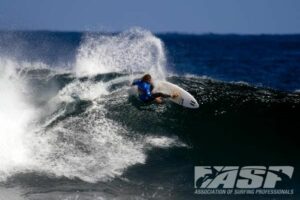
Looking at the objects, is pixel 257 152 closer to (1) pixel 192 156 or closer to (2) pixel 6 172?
(1) pixel 192 156

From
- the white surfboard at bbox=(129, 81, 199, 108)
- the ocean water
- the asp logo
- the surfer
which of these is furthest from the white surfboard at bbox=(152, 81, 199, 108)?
the asp logo

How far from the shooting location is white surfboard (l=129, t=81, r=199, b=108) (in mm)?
15000

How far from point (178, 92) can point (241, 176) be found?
17.8 ft

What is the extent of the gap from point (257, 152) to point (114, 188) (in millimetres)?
4261

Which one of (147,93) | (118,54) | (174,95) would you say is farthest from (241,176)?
(118,54)

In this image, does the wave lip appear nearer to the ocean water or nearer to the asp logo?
the ocean water

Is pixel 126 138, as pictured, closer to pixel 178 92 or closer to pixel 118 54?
pixel 178 92

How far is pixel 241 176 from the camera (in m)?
10.5

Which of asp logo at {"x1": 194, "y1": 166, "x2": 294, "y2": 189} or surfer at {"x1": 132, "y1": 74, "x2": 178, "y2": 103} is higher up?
surfer at {"x1": 132, "y1": 74, "x2": 178, "y2": 103}

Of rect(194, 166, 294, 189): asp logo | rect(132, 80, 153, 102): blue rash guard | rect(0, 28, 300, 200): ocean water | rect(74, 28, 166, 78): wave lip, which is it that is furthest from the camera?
rect(74, 28, 166, 78): wave lip

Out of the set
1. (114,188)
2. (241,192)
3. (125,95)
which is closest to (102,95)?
(125,95)

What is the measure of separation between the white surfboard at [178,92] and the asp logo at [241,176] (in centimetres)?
397

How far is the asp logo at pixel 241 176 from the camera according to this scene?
1027 cm

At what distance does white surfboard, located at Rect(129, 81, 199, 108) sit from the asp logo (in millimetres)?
3968
